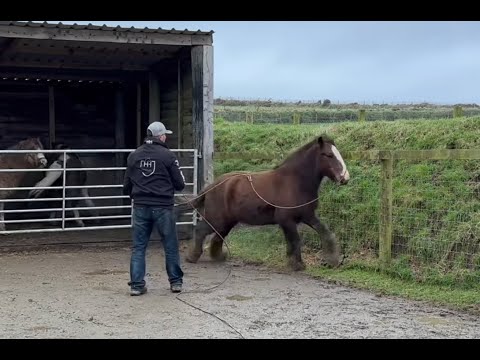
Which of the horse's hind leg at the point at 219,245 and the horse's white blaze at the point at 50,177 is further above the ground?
the horse's white blaze at the point at 50,177

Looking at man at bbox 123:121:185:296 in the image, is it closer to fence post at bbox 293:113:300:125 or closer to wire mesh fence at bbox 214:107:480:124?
fence post at bbox 293:113:300:125

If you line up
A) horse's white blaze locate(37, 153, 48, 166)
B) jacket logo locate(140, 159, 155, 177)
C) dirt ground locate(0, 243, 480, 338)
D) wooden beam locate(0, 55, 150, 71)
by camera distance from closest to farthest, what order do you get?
dirt ground locate(0, 243, 480, 338) < jacket logo locate(140, 159, 155, 177) < horse's white blaze locate(37, 153, 48, 166) < wooden beam locate(0, 55, 150, 71)

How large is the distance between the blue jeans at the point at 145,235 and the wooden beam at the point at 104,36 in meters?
3.74

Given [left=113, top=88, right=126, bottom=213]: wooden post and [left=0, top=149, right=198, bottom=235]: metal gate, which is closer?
[left=0, top=149, right=198, bottom=235]: metal gate

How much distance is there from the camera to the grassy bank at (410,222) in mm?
7004

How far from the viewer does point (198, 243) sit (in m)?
8.80

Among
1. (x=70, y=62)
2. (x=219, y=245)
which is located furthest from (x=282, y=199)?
(x=70, y=62)

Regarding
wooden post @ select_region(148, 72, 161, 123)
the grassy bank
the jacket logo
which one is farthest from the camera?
wooden post @ select_region(148, 72, 161, 123)

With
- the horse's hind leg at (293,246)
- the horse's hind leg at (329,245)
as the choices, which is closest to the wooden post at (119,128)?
the horse's hind leg at (293,246)

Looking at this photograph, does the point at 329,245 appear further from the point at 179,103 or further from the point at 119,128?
the point at 119,128

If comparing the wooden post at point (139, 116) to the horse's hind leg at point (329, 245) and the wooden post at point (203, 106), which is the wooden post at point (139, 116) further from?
the horse's hind leg at point (329, 245)

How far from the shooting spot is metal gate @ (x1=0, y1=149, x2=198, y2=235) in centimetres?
915

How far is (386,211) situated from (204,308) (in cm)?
285

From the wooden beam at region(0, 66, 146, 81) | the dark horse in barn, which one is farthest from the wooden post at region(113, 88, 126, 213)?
the dark horse in barn
